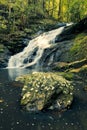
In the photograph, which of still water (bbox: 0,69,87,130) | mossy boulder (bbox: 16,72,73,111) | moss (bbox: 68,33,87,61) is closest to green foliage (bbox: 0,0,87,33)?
moss (bbox: 68,33,87,61)

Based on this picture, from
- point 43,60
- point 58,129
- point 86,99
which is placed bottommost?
point 43,60

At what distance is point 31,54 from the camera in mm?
39250

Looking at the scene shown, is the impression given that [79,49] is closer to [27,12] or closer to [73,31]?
[73,31]

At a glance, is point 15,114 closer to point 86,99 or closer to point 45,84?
point 45,84

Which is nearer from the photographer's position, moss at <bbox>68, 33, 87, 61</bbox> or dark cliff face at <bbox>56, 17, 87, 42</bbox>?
moss at <bbox>68, 33, 87, 61</bbox>

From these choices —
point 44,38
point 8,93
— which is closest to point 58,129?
point 8,93

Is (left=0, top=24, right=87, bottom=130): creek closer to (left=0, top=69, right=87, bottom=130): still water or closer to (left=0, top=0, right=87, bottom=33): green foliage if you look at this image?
(left=0, top=69, right=87, bottom=130): still water

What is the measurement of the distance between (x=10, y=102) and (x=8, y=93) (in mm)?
2210

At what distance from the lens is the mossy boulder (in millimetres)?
15172

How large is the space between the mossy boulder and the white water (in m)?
19.9

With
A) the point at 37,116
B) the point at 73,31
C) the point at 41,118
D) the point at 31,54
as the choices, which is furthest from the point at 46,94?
the point at 73,31

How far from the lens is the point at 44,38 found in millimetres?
43969

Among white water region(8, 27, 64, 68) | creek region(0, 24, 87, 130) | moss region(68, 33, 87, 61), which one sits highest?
creek region(0, 24, 87, 130)

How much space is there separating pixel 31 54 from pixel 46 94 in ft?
78.8
